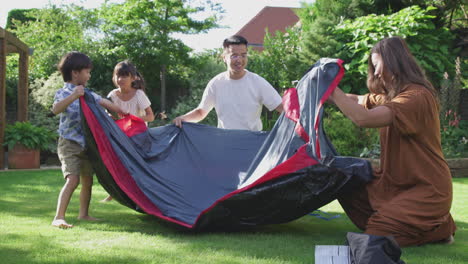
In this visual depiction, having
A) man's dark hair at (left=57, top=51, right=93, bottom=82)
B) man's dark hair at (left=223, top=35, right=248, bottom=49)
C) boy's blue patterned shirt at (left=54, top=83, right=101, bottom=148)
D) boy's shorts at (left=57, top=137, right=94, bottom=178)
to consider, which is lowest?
boy's shorts at (left=57, top=137, right=94, bottom=178)

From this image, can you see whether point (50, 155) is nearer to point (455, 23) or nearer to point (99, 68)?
point (99, 68)

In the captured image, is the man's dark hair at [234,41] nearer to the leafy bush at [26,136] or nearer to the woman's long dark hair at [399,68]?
the woman's long dark hair at [399,68]

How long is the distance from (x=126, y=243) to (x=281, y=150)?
1232 mm

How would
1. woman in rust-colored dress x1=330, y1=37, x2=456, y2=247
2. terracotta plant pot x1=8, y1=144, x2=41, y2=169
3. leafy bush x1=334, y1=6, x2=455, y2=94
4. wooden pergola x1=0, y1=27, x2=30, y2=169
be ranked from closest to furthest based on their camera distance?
woman in rust-colored dress x1=330, y1=37, x2=456, y2=247 → terracotta plant pot x1=8, y1=144, x2=41, y2=169 → wooden pergola x1=0, y1=27, x2=30, y2=169 → leafy bush x1=334, y1=6, x2=455, y2=94

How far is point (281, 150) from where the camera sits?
3.59 m

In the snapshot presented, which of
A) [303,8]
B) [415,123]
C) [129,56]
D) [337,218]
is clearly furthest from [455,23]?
[415,123]

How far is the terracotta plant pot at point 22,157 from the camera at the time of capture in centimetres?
839

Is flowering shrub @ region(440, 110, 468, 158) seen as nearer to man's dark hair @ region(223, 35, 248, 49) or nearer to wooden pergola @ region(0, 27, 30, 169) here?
man's dark hair @ region(223, 35, 248, 49)

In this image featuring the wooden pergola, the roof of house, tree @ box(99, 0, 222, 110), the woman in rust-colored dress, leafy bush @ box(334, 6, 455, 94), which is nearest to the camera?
the woman in rust-colored dress

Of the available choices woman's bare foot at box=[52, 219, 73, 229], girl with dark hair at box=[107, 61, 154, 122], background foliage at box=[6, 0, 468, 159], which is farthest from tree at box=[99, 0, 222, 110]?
woman's bare foot at box=[52, 219, 73, 229]

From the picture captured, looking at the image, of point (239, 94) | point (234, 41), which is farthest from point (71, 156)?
point (234, 41)

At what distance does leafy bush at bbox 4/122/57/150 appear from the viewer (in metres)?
8.44

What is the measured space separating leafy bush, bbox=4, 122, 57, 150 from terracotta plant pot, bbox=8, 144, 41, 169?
81 mm

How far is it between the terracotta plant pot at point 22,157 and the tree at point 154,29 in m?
3.84
